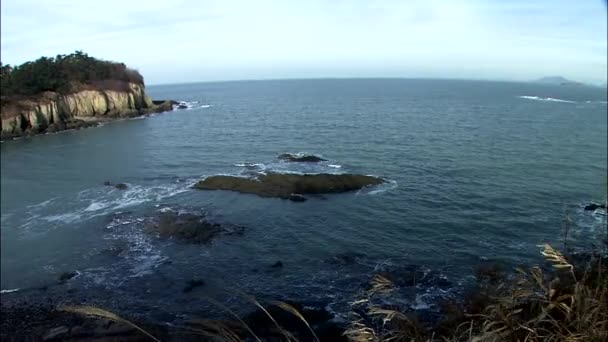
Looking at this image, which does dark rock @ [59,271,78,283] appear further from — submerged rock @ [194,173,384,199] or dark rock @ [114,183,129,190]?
dark rock @ [114,183,129,190]

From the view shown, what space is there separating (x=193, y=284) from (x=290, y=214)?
398 inches

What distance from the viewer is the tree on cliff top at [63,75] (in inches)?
2798

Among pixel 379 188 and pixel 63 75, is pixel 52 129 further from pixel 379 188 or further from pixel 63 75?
pixel 379 188

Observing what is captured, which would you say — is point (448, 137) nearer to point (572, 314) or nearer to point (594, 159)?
point (594, 159)

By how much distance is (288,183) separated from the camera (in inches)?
1414

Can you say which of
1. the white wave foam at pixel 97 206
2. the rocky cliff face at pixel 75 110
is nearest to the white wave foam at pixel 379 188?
the white wave foam at pixel 97 206

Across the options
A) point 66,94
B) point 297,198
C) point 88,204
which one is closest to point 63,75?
point 66,94

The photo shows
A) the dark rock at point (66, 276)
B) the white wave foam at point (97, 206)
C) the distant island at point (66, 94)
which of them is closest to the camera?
the dark rock at point (66, 276)

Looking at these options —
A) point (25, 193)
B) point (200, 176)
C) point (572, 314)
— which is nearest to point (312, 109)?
point (200, 176)

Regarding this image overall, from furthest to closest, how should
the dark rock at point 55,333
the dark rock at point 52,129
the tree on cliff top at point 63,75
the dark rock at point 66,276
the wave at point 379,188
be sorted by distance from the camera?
the tree on cliff top at point 63,75
the dark rock at point 52,129
the wave at point 379,188
the dark rock at point 66,276
the dark rock at point 55,333

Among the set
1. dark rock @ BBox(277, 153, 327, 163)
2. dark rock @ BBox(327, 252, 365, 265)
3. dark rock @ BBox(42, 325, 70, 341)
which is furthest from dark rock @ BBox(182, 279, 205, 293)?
dark rock @ BBox(277, 153, 327, 163)

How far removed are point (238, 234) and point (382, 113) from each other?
208 feet

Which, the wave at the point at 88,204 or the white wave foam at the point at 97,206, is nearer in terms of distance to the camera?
the wave at the point at 88,204

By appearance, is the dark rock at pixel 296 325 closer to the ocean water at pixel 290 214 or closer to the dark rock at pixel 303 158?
the ocean water at pixel 290 214
